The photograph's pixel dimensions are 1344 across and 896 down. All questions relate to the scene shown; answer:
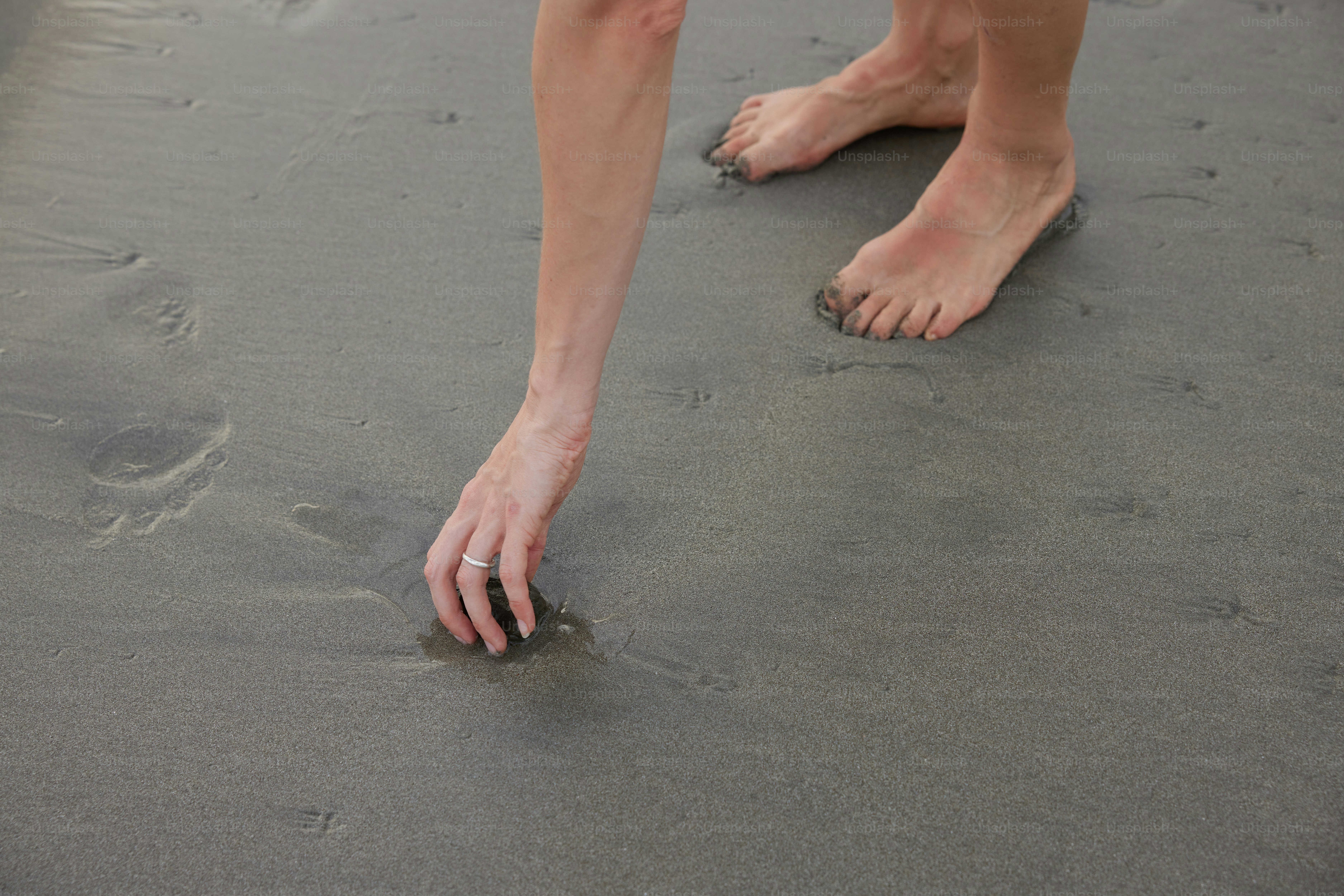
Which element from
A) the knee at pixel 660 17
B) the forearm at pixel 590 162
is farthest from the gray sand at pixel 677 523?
the knee at pixel 660 17

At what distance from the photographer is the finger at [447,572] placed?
1.31m

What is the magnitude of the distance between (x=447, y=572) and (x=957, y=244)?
1.28 m

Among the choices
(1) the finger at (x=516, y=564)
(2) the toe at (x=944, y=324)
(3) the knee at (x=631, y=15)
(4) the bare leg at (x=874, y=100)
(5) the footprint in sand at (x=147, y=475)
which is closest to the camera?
(3) the knee at (x=631, y=15)

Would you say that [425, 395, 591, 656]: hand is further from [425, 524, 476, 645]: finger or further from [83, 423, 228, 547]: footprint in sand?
[83, 423, 228, 547]: footprint in sand

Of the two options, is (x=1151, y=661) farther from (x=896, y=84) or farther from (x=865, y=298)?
(x=896, y=84)

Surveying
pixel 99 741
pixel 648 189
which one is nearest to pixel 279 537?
pixel 99 741

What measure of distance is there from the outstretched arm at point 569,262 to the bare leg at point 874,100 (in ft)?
3.62

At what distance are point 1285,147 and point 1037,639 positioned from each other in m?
1.69

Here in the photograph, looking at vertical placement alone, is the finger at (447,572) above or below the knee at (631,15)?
below

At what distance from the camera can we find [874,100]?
7.54 ft

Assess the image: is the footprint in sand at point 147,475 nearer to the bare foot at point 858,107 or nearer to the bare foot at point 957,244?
the bare foot at point 957,244

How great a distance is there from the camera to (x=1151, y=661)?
1329mm

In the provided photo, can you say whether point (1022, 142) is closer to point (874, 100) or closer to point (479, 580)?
point (874, 100)

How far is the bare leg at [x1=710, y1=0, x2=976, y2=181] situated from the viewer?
7.33 feet
